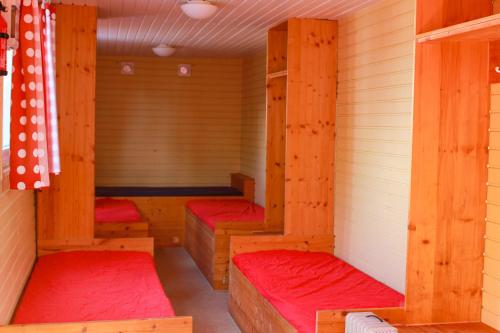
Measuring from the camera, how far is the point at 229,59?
Result: 8.35 m

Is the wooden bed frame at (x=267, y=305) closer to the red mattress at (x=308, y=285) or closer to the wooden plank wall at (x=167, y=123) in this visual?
the red mattress at (x=308, y=285)

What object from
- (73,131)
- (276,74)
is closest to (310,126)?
(276,74)

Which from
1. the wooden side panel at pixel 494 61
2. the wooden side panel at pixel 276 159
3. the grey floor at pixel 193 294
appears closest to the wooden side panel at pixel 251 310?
the grey floor at pixel 193 294

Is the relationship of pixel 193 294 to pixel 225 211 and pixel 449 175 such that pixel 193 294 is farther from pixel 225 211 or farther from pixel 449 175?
pixel 449 175

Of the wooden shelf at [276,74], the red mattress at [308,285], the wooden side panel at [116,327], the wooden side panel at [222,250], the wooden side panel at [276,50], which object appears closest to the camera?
the wooden side panel at [116,327]

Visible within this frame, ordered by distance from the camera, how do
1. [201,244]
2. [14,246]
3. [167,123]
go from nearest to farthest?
1. [14,246]
2. [201,244]
3. [167,123]

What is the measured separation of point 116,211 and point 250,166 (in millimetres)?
1868

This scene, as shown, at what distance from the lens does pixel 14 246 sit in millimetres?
3523

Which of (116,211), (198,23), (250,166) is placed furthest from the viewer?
(250,166)

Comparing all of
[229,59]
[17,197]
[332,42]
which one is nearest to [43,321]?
[17,197]

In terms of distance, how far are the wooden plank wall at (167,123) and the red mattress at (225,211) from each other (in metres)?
0.97

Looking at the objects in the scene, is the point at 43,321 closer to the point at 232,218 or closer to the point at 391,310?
the point at 391,310

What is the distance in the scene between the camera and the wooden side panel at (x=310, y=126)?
16.5 feet

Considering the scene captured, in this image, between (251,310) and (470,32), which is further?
(251,310)
